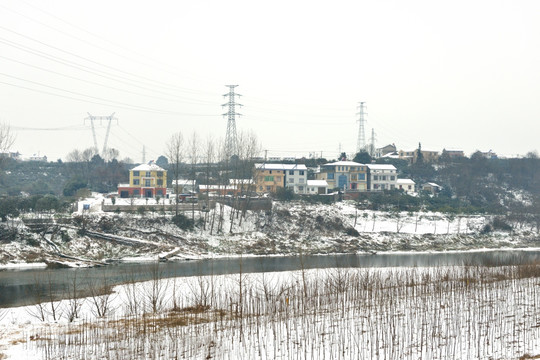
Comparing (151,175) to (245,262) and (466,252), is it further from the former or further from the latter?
(466,252)

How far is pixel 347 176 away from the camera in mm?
73125

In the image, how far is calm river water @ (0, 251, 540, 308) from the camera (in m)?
24.0

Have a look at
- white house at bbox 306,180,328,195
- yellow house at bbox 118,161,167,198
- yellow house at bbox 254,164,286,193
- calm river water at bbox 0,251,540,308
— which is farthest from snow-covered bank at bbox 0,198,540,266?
yellow house at bbox 254,164,286,193

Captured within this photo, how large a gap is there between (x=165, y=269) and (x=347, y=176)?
149 feet

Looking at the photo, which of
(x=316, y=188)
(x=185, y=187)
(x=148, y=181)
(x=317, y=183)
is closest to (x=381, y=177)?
(x=317, y=183)

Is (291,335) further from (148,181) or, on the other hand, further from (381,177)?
(381,177)

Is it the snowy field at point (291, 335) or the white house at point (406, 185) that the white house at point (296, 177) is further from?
the snowy field at point (291, 335)

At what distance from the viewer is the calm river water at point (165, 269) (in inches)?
945

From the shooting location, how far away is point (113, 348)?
44.0 feet

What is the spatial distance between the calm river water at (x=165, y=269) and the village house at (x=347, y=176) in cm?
3052

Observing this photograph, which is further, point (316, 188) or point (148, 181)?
point (316, 188)

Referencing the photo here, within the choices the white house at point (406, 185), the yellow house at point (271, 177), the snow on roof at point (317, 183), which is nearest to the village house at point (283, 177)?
the yellow house at point (271, 177)

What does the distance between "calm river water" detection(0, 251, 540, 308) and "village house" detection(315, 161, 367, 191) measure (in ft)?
100

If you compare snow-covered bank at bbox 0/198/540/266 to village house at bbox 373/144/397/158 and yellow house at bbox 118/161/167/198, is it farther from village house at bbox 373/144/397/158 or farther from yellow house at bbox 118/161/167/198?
village house at bbox 373/144/397/158
